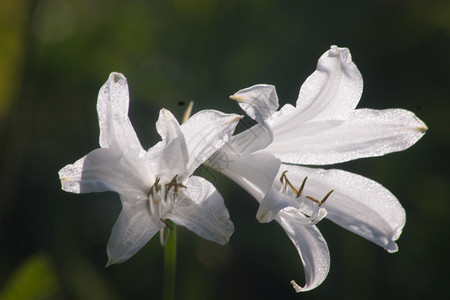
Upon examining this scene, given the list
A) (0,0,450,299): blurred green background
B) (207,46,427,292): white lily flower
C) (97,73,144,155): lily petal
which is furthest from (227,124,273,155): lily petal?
(0,0,450,299): blurred green background

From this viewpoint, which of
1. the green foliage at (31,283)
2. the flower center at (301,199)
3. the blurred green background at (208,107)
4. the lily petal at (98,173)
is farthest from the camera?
the blurred green background at (208,107)

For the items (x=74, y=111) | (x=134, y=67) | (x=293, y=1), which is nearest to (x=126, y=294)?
(x=74, y=111)

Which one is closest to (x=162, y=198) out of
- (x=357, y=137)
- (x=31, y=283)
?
(x=357, y=137)

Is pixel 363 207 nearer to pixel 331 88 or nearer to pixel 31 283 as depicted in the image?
pixel 331 88

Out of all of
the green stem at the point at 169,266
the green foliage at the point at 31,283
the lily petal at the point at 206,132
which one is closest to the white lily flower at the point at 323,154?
the lily petal at the point at 206,132

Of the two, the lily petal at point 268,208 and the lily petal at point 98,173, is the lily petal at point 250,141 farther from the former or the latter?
the lily petal at point 98,173

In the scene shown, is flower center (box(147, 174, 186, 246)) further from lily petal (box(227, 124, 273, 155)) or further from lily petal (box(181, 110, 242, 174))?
lily petal (box(227, 124, 273, 155))

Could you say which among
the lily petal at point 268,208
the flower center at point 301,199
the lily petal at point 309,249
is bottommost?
the lily petal at point 309,249
